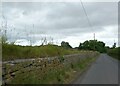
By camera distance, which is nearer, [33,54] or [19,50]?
[19,50]

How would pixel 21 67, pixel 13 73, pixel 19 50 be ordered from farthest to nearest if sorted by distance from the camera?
pixel 19 50, pixel 21 67, pixel 13 73

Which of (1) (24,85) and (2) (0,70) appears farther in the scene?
(1) (24,85)

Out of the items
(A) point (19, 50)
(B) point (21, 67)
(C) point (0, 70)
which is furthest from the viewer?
(A) point (19, 50)

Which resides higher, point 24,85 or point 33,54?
point 33,54

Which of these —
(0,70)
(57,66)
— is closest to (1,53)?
(0,70)

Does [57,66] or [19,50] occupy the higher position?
[19,50]

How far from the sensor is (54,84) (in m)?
11.9

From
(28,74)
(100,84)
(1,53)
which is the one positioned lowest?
(100,84)

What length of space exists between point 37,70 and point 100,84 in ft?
11.7

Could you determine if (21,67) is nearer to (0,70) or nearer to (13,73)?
(13,73)

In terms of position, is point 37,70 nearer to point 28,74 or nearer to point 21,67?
point 28,74

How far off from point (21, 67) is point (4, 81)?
1431 mm

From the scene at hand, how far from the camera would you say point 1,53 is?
9297 millimetres

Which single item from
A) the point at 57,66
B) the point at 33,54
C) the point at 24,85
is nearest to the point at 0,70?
the point at 24,85
